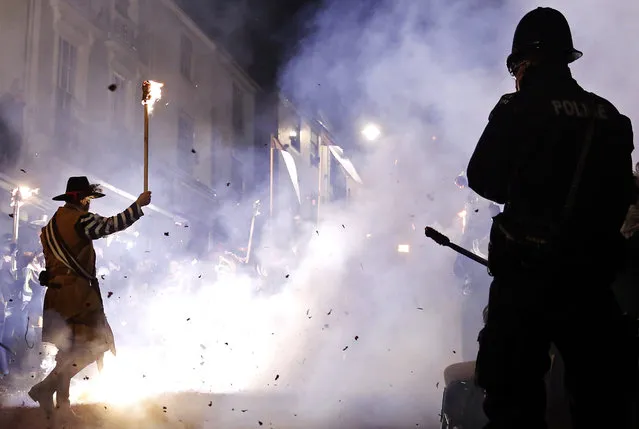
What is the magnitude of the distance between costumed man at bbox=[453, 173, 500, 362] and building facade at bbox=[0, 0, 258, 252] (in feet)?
19.2

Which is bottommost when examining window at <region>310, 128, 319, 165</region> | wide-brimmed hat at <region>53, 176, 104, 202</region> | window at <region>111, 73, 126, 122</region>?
wide-brimmed hat at <region>53, 176, 104, 202</region>

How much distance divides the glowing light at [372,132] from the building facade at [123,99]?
206 inches

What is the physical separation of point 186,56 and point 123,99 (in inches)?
214

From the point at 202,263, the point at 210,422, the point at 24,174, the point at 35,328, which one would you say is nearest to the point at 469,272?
the point at 210,422

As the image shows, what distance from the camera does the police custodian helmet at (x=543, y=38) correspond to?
9.41 feet

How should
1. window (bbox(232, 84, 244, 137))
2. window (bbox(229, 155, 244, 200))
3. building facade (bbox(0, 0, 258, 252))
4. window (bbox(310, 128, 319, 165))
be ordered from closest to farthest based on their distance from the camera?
1. building facade (bbox(0, 0, 258, 252))
2. window (bbox(229, 155, 244, 200))
3. window (bbox(232, 84, 244, 137))
4. window (bbox(310, 128, 319, 165))

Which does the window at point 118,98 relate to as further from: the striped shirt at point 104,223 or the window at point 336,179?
the window at point 336,179

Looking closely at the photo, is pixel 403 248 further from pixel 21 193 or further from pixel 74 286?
pixel 74 286

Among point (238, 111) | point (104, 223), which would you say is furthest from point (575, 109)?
point (238, 111)

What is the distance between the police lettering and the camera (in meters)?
2.68

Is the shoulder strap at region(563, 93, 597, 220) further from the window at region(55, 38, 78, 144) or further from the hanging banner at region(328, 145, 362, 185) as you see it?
the hanging banner at region(328, 145, 362, 185)

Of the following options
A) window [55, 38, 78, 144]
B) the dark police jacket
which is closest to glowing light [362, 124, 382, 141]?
window [55, 38, 78, 144]

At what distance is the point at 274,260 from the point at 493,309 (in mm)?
20217

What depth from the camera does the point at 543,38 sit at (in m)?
2.87
